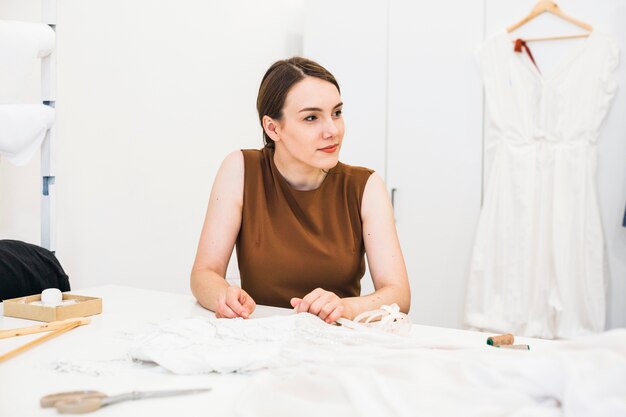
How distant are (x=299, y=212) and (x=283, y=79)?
39 cm

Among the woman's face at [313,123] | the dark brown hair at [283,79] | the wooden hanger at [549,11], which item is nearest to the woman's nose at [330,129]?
the woman's face at [313,123]

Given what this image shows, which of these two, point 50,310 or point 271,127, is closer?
point 50,310

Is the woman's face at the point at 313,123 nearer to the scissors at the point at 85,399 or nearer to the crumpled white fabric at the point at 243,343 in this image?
the crumpled white fabric at the point at 243,343

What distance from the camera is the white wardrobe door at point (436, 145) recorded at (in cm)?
302

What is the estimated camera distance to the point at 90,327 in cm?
128

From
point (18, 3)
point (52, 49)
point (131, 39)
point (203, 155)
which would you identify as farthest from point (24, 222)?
point (203, 155)

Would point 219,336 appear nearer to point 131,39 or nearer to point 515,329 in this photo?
point 131,39

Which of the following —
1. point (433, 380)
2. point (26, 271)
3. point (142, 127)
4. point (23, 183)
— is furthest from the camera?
point (142, 127)

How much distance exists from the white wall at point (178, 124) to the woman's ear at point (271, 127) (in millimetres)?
718

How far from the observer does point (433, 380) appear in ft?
2.45

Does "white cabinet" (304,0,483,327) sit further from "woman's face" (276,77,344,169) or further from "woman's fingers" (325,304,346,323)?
"woman's fingers" (325,304,346,323)

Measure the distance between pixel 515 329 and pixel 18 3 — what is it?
238 cm

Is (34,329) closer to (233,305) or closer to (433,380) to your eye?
(233,305)

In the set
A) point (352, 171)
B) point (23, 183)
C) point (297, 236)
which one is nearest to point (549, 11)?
point (352, 171)
